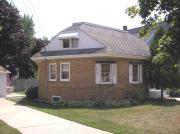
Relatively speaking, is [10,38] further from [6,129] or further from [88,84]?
[6,129]

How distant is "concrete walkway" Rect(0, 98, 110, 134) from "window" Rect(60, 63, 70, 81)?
7758mm

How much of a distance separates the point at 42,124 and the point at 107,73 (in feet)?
37.1

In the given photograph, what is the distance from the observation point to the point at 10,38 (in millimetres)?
45781

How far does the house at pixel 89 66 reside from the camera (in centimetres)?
2573

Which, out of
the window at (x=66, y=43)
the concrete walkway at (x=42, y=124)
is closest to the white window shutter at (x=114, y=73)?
the window at (x=66, y=43)

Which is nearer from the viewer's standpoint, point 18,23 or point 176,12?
point 176,12

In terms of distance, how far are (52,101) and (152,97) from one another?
8.15 m

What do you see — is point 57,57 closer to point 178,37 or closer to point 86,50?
Result: point 86,50

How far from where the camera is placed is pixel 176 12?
8805 mm

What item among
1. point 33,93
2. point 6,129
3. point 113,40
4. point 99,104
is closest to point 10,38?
point 33,93

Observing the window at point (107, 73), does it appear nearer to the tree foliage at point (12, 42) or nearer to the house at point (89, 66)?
the house at point (89, 66)

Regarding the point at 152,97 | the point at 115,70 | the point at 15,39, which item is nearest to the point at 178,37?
the point at 115,70

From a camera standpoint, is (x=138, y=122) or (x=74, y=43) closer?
(x=138, y=122)

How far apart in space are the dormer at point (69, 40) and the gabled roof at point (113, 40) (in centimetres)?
62
